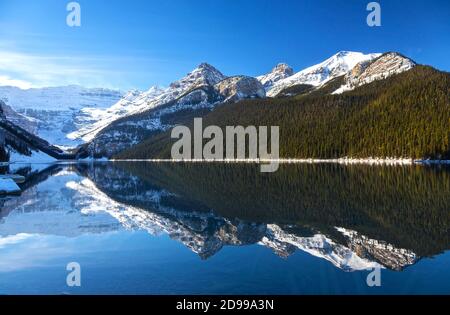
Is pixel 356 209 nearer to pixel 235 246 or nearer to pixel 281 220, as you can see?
pixel 281 220

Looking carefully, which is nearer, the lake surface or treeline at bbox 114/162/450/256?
the lake surface

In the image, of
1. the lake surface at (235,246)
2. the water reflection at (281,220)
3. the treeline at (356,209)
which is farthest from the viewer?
the treeline at (356,209)

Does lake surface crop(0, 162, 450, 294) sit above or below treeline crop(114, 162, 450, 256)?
below

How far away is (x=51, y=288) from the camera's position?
1902cm

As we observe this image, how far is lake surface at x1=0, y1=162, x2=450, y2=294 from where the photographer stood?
19250 millimetres

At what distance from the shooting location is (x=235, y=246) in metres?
27.8

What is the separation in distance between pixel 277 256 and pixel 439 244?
33.3 feet

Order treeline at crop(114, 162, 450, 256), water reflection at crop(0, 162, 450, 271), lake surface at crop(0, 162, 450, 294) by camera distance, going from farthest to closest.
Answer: treeline at crop(114, 162, 450, 256) < water reflection at crop(0, 162, 450, 271) < lake surface at crop(0, 162, 450, 294)

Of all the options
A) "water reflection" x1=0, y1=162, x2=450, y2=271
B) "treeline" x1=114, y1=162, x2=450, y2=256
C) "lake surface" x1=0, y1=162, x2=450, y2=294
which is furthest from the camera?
"treeline" x1=114, y1=162, x2=450, y2=256

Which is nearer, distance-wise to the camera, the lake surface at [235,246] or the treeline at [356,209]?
the lake surface at [235,246]

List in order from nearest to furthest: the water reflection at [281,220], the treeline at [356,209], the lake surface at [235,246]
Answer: the lake surface at [235,246]
the water reflection at [281,220]
the treeline at [356,209]

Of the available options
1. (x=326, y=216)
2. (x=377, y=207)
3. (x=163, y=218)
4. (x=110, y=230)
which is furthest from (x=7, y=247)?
(x=377, y=207)

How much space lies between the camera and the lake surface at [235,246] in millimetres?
19250

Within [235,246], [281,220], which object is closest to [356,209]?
[281,220]
